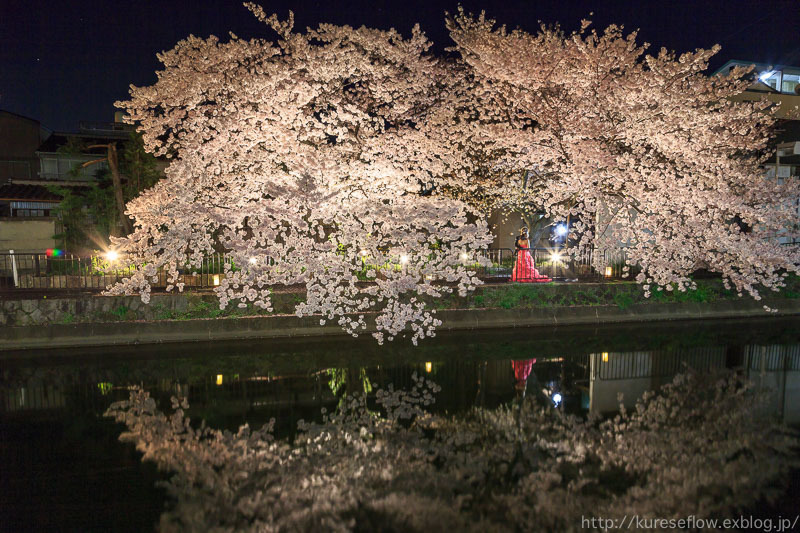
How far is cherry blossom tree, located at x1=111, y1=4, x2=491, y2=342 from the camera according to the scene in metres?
12.3

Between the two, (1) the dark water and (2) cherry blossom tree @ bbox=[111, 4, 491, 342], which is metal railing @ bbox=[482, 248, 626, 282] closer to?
(1) the dark water

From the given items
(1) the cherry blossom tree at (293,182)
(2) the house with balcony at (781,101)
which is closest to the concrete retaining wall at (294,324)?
(1) the cherry blossom tree at (293,182)

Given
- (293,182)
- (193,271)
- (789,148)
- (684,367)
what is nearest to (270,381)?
(293,182)

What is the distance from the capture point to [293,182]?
12.4 meters

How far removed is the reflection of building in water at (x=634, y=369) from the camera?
28.6 feet

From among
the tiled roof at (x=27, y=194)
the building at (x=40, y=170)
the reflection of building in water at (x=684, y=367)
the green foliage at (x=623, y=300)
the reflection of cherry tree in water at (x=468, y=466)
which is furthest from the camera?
the tiled roof at (x=27, y=194)

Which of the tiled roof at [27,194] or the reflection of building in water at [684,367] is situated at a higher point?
the tiled roof at [27,194]

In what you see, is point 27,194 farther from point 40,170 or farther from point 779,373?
point 779,373

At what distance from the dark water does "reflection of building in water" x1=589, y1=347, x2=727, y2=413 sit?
0.04 meters

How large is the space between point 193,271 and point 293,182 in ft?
19.8

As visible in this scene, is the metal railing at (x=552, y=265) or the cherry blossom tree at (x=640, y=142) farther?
the metal railing at (x=552, y=265)

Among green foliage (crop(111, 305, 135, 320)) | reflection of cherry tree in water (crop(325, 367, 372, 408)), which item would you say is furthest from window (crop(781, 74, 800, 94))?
green foliage (crop(111, 305, 135, 320))

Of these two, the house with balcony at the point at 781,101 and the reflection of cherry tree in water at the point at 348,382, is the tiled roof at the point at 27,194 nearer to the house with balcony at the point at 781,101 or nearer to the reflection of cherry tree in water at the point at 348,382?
the reflection of cherry tree in water at the point at 348,382

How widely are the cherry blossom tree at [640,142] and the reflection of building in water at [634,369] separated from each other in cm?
349
